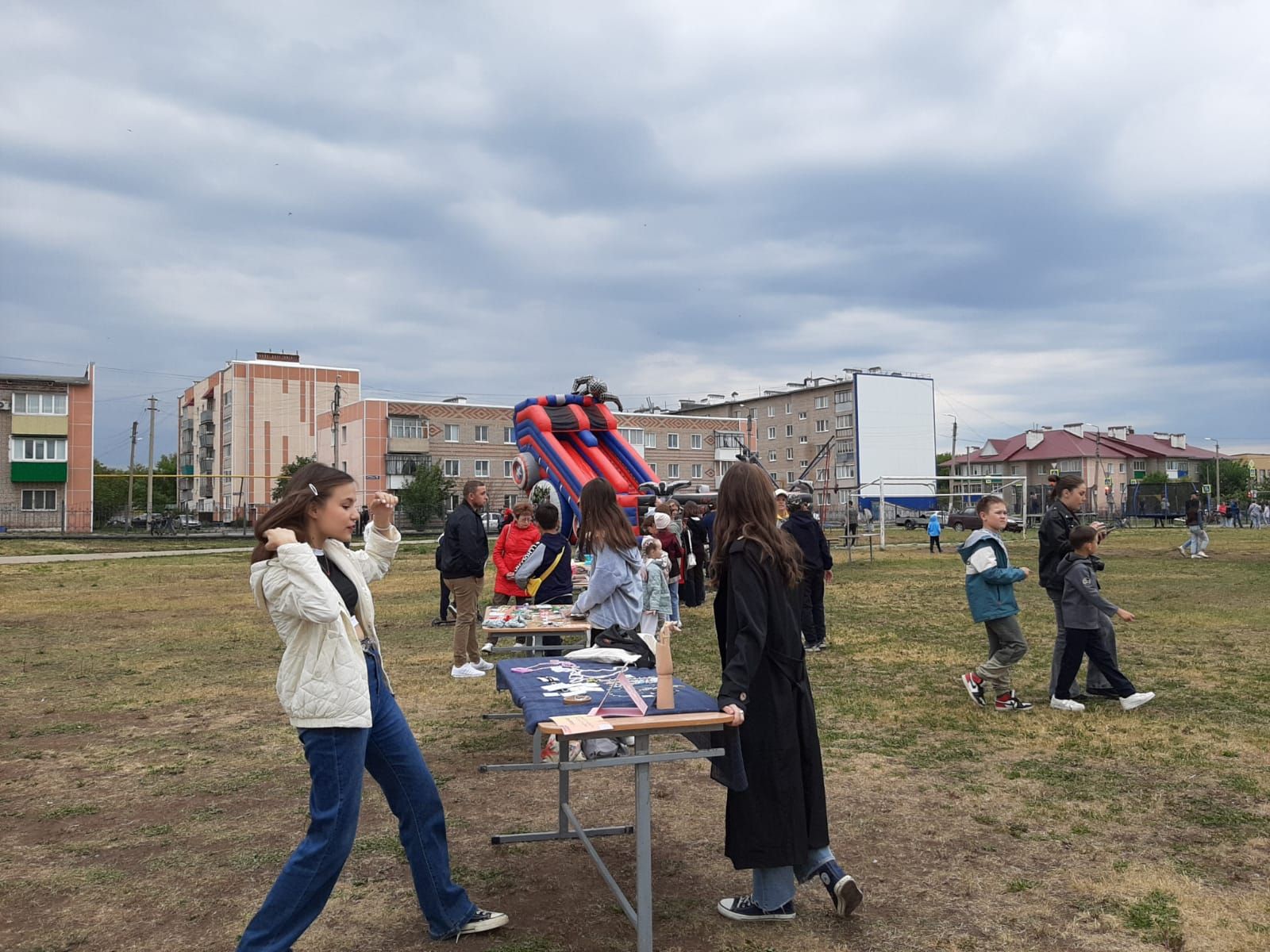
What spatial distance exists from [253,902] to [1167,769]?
5.22m

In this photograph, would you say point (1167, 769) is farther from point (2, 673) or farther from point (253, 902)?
point (2, 673)

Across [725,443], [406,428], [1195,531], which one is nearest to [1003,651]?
[1195,531]

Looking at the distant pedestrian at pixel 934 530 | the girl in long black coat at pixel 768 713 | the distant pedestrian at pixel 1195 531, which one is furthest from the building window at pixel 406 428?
the girl in long black coat at pixel 768 713

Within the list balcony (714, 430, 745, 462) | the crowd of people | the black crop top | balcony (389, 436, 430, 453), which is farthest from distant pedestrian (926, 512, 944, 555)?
balcony (714, 430, 745, 462)

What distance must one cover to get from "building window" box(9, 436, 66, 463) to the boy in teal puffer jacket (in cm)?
5884

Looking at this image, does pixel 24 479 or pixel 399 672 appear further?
pixel 24 479

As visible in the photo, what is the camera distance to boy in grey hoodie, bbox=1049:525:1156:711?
23.6 ft

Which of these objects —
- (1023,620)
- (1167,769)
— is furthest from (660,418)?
(1167,769)

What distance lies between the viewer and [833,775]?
18.8 feet

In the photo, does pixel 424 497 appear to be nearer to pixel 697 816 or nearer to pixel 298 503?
pixel 697 816

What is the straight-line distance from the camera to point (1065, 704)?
24.0 feet

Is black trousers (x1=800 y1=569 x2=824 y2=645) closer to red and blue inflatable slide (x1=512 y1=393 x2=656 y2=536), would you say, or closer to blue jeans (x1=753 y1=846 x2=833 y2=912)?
red and blue inflatable slide (x1=512 y1=393 x2=656 y2=536)

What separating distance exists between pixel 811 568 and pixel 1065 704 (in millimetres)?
3616

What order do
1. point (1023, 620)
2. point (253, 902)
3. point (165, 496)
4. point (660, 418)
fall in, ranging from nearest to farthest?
point (253, 902), point (1023, 620), point (660, 418), point (165, 496)
